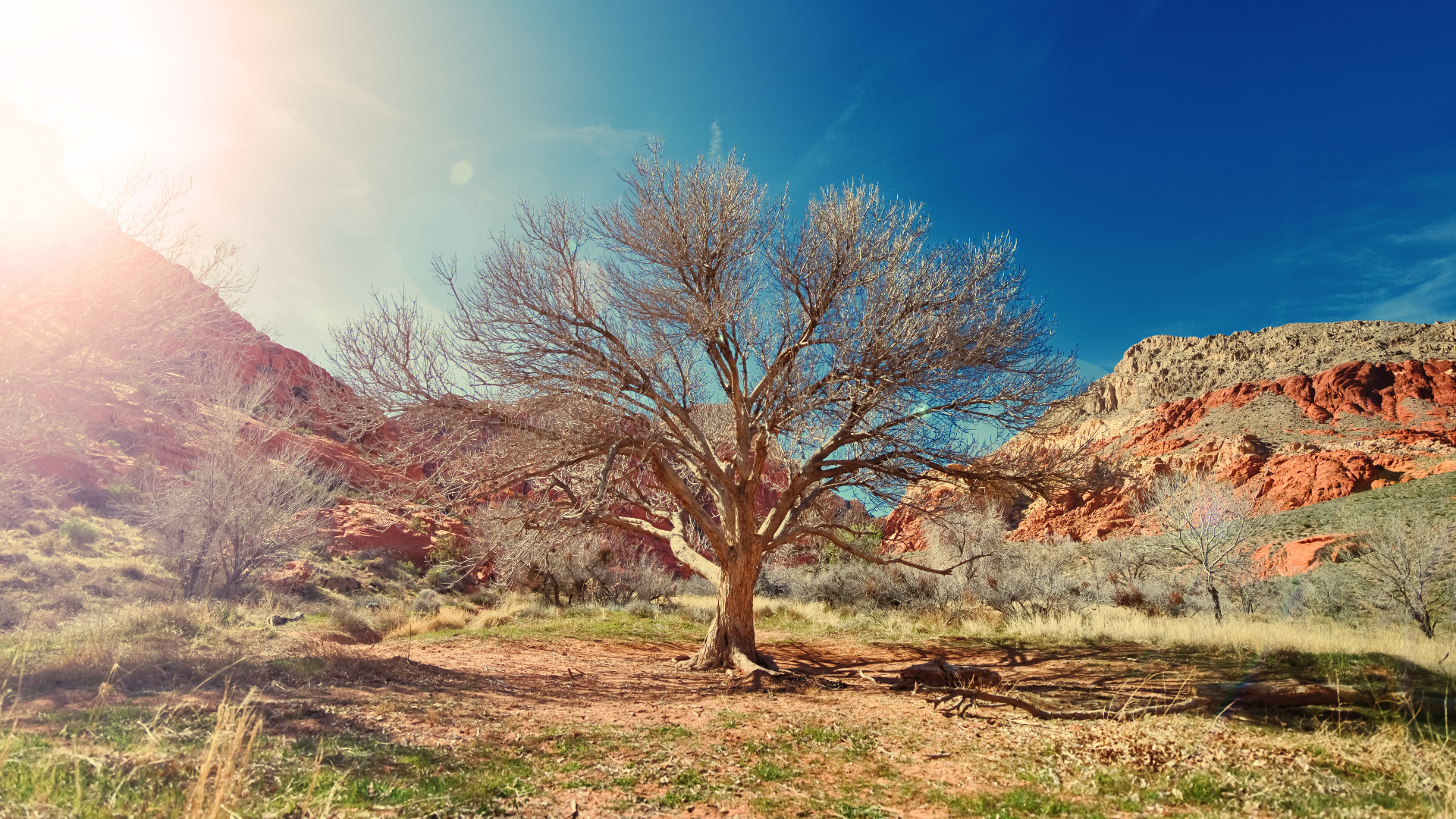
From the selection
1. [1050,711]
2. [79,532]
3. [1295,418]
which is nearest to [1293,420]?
[1295,418]

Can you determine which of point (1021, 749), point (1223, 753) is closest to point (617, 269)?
point (1021, 749)

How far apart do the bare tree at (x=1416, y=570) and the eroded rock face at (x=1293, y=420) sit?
12.6 meters

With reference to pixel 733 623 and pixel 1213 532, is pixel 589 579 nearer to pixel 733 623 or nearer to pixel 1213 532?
pixel 733 623

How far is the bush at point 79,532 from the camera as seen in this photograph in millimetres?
22703

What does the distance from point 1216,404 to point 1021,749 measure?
215 feet

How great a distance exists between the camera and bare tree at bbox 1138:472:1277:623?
19859 millimetres

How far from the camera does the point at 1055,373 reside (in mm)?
9320

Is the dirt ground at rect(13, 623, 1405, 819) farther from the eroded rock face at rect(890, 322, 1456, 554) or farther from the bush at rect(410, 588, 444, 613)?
the eroded rock face at rect(890, 322, 1456, 554)

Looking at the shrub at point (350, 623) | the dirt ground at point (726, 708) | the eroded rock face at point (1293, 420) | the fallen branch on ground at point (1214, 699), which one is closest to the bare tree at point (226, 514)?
the shrub at point (350, 623)

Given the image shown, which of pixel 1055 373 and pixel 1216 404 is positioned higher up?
pixel 1216 404

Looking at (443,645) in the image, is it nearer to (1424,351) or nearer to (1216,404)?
A: (1216,404)

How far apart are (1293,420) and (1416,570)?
41.5 metres

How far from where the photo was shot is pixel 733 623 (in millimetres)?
9953

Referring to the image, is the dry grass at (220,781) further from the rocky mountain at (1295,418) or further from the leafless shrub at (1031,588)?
the rocky mountain at (1295,418)
